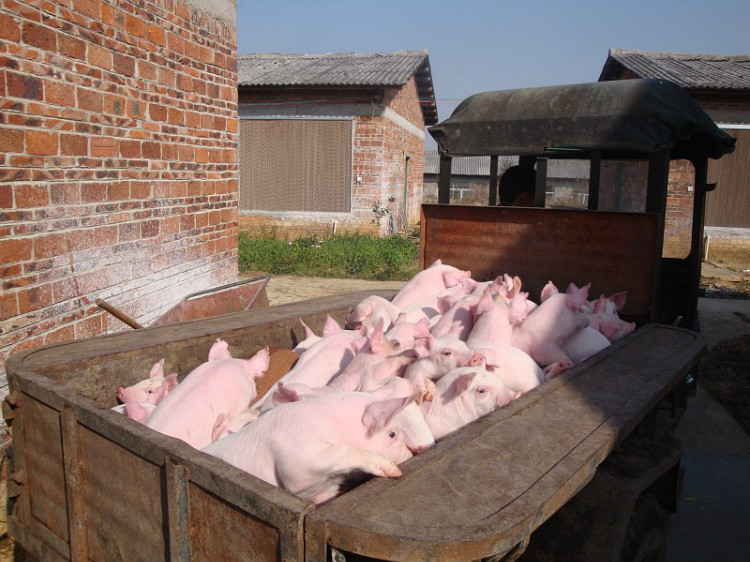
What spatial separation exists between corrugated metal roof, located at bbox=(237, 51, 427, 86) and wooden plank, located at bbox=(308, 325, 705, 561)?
479 inches

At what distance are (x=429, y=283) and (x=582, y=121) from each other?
5.16 feet

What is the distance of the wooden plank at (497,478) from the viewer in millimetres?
1455

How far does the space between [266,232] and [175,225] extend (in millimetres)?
9381

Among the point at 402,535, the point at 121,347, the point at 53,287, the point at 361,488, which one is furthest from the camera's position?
the point at 53,287

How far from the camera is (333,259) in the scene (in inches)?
485

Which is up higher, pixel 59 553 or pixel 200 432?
pixel 200 432

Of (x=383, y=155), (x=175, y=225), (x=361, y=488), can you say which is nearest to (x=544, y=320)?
(x=361, y=488)

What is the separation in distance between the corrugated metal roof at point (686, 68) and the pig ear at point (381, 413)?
1430 centimetres

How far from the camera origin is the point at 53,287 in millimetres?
4055

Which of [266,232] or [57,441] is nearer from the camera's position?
[57,441]

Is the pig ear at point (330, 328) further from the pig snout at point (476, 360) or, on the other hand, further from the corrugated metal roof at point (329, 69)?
the corrugated metal roof at point (329, 69)

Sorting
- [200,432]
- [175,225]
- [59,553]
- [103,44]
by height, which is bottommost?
[59,553]

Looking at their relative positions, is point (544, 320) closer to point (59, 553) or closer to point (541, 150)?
point (541, 150)

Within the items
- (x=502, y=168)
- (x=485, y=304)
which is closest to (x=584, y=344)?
(x=485, y=304)
